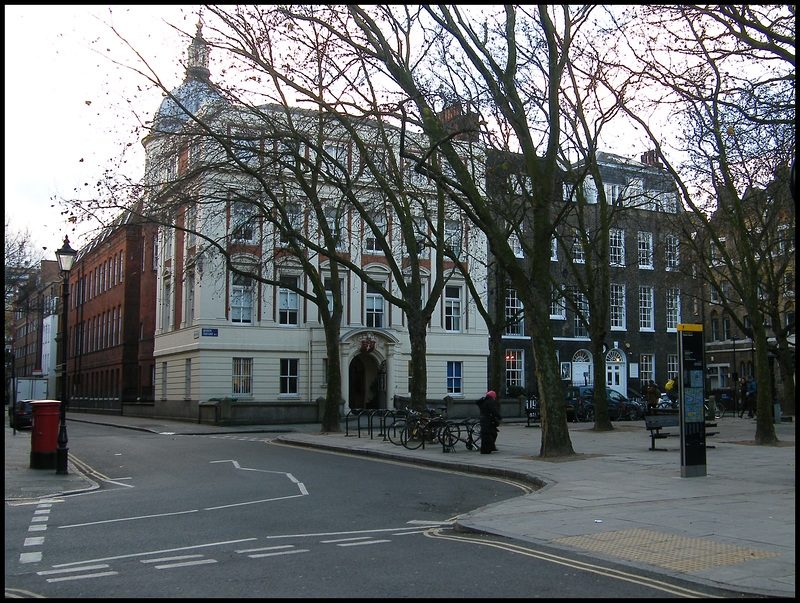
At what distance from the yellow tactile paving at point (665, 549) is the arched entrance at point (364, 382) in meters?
36.1

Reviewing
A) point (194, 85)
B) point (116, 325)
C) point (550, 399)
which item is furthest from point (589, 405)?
point (116, 325)

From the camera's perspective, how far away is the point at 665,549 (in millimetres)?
7648

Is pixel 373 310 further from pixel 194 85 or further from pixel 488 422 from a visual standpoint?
pixel 488 422

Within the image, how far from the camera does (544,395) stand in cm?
1756

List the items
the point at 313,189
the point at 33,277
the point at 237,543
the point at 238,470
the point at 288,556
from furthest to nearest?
1. the point at 33,277
2. the point at 313,189
3. the point at 238,470
4. the point at 237,543
5. the point at 288,556

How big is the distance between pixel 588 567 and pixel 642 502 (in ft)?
14.3

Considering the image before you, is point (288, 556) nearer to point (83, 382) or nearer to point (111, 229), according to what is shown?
point (111, 229)

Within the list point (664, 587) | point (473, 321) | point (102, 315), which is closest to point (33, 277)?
point (102, 315)

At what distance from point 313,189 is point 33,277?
A: 27630 millimetres

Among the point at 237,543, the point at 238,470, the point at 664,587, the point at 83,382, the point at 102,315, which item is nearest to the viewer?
the point at 664,587

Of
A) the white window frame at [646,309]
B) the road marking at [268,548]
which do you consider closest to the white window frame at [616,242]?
the white window frame at [646,309]

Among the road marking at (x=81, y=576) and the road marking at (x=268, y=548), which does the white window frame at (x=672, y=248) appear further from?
the road marking at (x=81, y=576)

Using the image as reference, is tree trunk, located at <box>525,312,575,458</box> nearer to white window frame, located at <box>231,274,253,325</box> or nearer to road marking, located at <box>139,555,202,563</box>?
road marking, located at <box>139,555,202,563</box>

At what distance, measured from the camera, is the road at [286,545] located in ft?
20.8
